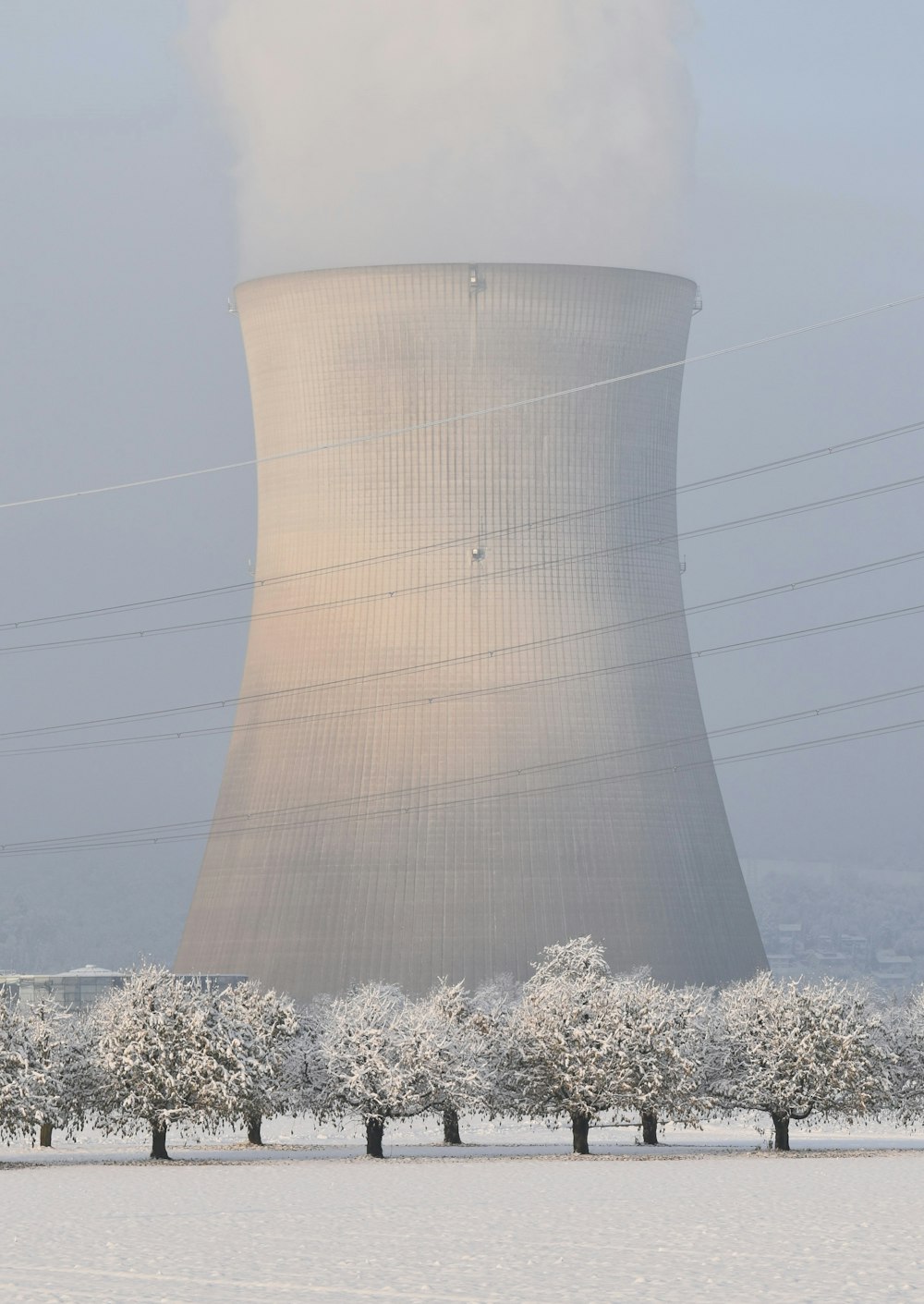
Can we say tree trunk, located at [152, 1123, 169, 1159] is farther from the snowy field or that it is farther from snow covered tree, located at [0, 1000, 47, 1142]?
snow covered tree, located at [0, 1000, 47, 1142]

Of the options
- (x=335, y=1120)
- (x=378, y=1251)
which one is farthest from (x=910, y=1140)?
(x=378, y=1251)

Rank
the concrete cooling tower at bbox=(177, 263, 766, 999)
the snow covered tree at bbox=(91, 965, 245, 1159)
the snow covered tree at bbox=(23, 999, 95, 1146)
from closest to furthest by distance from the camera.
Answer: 1. the snow covered tree at bbox=(91, 965, 245, 1159)
2. the snow covered tree at bbox=(23, 999, 95, 1146)
3. the concrete cooling tower at bbox=(177, 263, 766, 999)

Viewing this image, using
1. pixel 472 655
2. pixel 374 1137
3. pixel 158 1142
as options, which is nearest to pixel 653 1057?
pixel 374 1137

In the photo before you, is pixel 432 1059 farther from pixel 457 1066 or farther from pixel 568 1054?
pixel 568 1054

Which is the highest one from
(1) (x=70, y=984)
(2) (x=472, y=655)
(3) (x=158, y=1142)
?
(2) (x=472, y=655)

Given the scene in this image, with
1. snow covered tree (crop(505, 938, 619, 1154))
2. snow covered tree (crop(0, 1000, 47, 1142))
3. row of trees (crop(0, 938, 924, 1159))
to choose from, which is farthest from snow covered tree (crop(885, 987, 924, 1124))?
snow covered tree (crop(0, 1000, 47, 1142))

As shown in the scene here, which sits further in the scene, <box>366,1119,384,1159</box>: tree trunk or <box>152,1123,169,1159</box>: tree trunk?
<box>366,1119,384,1159</box>: tree trunk
